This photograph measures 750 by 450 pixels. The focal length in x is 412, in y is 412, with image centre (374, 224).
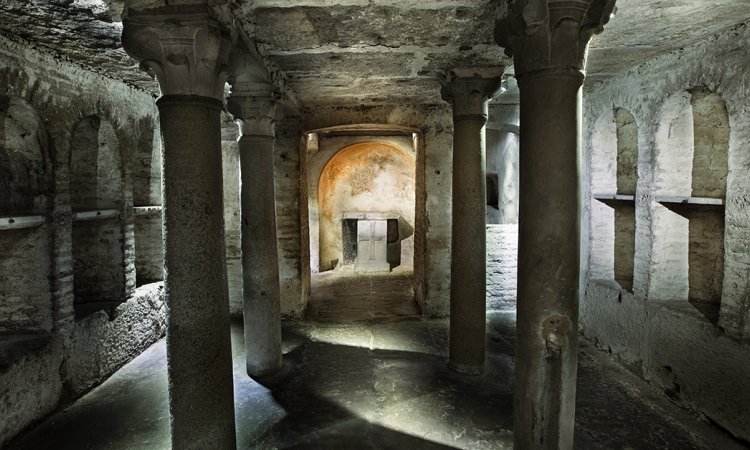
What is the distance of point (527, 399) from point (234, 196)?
567 centimetres

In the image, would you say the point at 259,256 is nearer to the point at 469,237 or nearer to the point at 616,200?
the point at 469,237

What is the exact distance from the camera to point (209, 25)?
246cm

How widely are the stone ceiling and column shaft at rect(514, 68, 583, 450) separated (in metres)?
0.83

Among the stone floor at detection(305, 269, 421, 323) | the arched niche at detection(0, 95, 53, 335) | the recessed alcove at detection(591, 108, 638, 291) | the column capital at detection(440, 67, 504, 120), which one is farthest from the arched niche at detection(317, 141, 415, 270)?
the arched niche at detection(0, 95, 53, 335)

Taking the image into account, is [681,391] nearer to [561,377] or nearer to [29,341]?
[561,377]

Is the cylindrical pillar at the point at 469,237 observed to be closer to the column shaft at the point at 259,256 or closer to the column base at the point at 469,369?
the column base at the point at 469,369

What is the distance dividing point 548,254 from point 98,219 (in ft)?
16.6

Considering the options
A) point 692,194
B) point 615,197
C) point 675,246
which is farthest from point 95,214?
point 692,194

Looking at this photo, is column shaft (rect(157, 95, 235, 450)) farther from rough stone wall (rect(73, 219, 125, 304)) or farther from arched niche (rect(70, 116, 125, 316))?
rough stone wall (rect(73, 219, 125, 304))

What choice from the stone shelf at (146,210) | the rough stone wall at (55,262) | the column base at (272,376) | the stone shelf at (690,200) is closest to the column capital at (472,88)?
the stone shelf at (690,200)

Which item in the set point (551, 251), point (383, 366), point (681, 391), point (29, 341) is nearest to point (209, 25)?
point (551, 251)

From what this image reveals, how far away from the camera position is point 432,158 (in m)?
6.48

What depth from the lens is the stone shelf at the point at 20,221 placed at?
3.54 meters

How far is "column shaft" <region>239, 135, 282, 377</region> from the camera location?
173 inches
